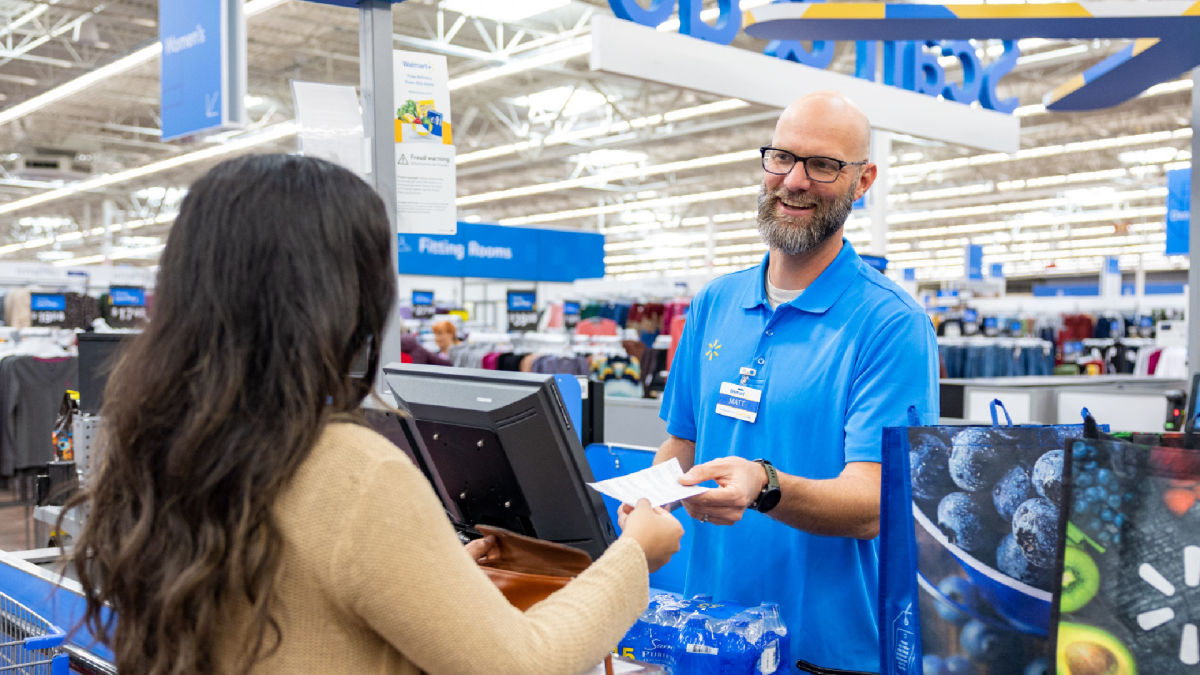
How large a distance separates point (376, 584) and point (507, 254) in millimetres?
10365

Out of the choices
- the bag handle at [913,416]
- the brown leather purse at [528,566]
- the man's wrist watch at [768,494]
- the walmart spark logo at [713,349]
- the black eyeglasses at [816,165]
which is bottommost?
the brown leather purse at [528,566]

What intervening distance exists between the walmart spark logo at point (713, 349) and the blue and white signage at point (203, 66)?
5.10ft

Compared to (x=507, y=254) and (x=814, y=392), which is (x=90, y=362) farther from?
(x=507, y=254)

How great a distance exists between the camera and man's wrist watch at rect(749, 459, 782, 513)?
1555mm

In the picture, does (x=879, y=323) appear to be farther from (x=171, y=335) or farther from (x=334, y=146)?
(x=334, y=146)

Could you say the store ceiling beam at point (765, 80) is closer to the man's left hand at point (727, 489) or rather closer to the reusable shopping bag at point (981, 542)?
the man's left hand at point (727, 489)

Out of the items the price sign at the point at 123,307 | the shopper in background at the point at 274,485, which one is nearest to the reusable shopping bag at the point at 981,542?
the shopper in background at the point at 274,485

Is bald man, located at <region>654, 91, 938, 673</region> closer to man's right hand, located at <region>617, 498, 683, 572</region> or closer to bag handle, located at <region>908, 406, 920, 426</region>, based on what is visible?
bag handle, located at <region>908, 406, 920, 426</region>

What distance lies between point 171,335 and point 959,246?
3115cm

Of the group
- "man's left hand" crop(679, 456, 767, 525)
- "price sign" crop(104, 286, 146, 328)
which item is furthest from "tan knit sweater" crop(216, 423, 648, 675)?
"price sign" crop(104, 286, 146, 328)

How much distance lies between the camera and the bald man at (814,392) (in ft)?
5.62

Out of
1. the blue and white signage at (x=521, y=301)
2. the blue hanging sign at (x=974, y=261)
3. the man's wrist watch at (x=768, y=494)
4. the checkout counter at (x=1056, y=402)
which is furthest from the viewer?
the blue hanging sign at (x=974, y=261)

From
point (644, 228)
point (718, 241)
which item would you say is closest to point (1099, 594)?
point (644, 228)

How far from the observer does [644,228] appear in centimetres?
2581
